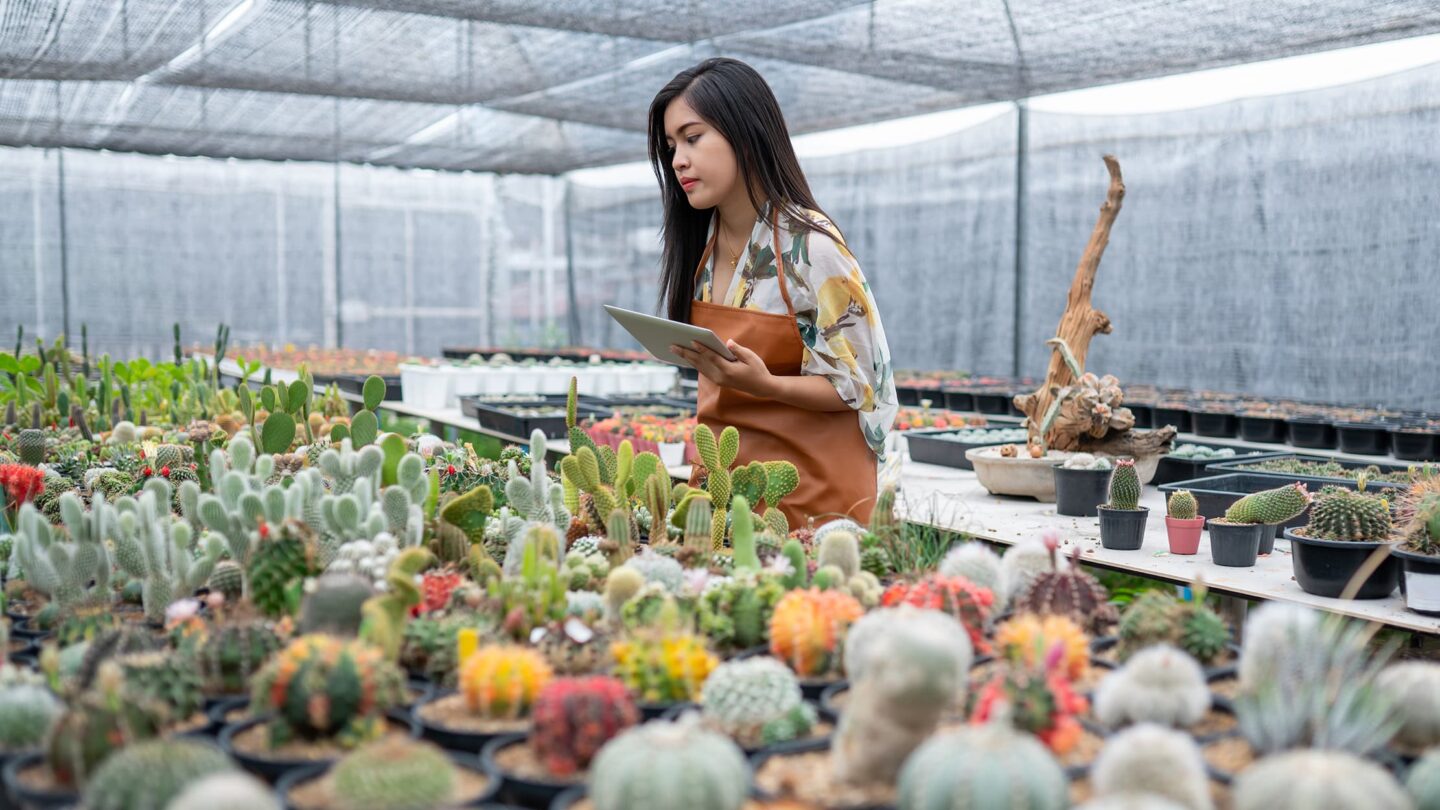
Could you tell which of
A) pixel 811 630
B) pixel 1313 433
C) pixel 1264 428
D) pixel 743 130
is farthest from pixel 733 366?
pixel 1264 428

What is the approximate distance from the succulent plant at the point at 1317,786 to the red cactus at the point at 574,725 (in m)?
0.62

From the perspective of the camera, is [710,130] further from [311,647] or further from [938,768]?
[938,768]

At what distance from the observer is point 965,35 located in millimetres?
6402

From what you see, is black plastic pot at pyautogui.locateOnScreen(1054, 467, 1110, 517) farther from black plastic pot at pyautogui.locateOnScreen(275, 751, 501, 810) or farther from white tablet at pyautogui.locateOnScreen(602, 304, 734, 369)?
black plastic pot at pyautogui.locateOnScreen(275, 751, 501, 810)

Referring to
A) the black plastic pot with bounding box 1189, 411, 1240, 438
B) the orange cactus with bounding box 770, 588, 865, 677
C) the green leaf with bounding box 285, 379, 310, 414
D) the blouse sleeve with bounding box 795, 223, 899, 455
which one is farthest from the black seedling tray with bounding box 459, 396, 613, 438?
the orange cactus with bounding box 770, 588, 865, 677

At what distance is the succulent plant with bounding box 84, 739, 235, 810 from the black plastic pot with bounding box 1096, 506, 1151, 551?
2.43m

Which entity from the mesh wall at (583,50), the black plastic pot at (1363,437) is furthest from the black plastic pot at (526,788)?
the mesh wall at (583,50)

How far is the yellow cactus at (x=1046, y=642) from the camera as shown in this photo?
4.80 ft

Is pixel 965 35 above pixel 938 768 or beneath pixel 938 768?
above

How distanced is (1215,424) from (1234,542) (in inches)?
128

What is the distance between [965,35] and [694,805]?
604cm

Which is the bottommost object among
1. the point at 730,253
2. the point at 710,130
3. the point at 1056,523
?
the point at 1056,523

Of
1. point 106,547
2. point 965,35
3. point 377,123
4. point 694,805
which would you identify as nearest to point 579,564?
point 106,547

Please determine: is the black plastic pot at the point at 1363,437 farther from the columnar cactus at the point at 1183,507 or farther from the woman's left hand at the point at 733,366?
the woman's left hand at the point at 733,366
